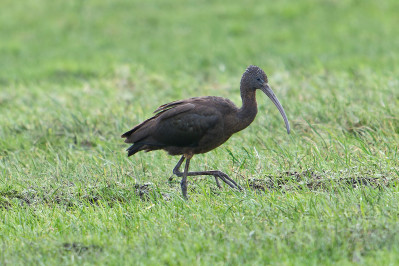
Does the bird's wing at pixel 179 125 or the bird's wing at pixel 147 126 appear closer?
the bird's wing at pixel 179 125

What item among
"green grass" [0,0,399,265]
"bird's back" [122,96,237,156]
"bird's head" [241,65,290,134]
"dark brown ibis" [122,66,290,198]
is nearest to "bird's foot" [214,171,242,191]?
"dark brown ibis" [122,66,290,198]

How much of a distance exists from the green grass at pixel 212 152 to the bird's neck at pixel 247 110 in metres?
0.50

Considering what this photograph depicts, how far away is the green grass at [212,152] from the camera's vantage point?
15.8 feet

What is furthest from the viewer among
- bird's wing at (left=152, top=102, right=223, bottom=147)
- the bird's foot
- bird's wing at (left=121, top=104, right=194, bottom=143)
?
bird's wing at (left=121, top=104, right=194, bottom=143)

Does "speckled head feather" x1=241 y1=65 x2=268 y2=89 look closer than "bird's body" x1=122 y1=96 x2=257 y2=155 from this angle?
No

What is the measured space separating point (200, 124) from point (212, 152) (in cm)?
141

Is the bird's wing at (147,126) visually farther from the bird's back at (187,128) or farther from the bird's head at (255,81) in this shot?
the bird's head at (255,81)

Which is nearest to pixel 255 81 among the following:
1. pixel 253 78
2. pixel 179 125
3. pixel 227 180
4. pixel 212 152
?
pixel 253 78

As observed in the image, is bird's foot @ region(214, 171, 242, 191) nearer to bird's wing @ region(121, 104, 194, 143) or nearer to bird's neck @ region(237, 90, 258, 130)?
bird's neck @ region(237, 90, 258, 130)

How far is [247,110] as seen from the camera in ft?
20.9

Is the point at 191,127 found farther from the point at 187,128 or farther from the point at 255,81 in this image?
the point at 255,81

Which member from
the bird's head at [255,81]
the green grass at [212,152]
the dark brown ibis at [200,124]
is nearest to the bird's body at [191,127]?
the dark brown ibis at [200,124]

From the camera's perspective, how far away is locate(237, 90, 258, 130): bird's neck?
6.35 meters

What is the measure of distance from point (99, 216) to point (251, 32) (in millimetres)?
11219
